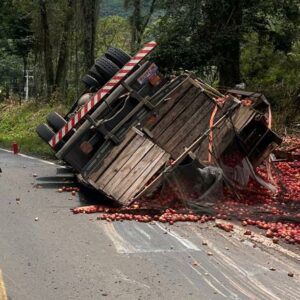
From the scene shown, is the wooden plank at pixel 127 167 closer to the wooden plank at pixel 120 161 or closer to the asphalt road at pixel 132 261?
the wooden plank at pixel 120 161

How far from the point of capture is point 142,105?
1086cm

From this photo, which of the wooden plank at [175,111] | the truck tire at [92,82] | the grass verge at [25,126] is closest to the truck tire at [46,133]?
the truck tire at [92,82]

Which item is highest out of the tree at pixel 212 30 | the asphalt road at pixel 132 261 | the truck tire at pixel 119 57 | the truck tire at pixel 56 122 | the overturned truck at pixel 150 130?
the tree at pixel 212 30

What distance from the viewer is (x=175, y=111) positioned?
35.9ft

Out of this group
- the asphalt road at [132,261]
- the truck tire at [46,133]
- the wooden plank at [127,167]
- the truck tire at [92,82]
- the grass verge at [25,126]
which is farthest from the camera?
the grass verge at [25,126]

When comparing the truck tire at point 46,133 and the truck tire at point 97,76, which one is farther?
the truck tire at point 97,76

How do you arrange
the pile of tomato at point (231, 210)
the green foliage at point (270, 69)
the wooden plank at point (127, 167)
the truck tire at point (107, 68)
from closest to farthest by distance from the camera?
1. the pile of tomato at point (231, 210)
2. the wooden plank at point (127, 167)
3. the truck tire at point (107, 68)
4. the green foliage at point (270, 69)

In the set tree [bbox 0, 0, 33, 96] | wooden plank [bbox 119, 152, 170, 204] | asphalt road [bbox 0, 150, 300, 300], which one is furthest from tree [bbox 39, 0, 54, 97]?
asphalt road [bbox 0, 150, 300, 300]

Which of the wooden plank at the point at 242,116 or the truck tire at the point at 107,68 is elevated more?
the truck tire at the point at 107,68

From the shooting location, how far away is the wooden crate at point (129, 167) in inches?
379

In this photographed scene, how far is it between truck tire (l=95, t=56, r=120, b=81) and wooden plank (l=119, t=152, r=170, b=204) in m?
3.00

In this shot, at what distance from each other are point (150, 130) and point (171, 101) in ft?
2.36

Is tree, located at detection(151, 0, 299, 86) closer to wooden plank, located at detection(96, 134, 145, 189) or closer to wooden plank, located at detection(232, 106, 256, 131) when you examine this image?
wooden plank, located at detection(232, 106, 256, 131)

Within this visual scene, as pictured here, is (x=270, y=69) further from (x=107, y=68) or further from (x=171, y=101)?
(x=171, y=101)
